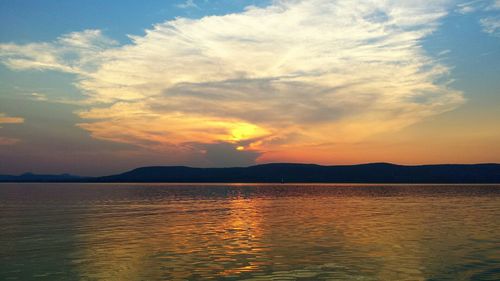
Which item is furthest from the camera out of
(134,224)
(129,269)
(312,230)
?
(134,224)

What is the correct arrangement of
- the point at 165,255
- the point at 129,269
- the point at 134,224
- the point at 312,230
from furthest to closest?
the point at 134,224 < the point at 312,230 < the point at 165,255 < the point at 129,269

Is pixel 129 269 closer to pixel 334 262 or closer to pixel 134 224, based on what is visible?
pixel 334 262

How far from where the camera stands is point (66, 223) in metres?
49.8

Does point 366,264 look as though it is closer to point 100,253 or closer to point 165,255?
point 165,255

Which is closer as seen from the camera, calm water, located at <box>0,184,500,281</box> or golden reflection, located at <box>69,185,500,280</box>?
calm water, located at <box>0,184,500,281</box>

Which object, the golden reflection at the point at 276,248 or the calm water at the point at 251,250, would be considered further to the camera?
the golden reflection at the point at 276,248

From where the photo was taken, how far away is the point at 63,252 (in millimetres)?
31109

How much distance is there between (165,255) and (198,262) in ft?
11.9

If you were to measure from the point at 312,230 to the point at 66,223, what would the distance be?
27074 millimetres

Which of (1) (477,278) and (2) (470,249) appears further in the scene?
(2) (470,249)

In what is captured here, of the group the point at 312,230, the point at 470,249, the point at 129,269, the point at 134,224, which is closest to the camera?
the point at 129,269

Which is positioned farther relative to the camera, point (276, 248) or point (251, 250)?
point (276, 248)

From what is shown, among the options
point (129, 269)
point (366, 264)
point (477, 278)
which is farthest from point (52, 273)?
point (477, 278)

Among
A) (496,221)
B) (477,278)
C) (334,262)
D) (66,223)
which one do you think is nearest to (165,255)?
(334,262)
